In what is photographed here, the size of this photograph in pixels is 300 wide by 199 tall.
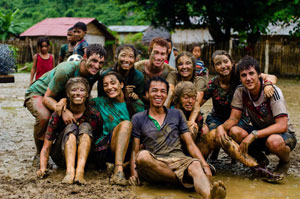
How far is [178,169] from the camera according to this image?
346 cm

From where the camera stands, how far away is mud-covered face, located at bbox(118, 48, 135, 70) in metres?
4.36

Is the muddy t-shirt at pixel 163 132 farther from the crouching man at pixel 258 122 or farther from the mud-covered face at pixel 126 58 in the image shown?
the mud-covered face at pixel 126 58

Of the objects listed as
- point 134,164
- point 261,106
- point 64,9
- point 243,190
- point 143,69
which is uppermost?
point 64,9

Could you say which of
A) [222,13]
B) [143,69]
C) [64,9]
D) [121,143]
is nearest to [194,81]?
[143,69]

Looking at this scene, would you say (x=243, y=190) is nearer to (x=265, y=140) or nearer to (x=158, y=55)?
(x=265, y=140)

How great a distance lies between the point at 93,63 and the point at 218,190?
6.75 feet

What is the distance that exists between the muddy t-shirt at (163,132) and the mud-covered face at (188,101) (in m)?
0.32

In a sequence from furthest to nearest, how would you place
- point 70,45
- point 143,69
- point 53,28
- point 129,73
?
1. point 53,28
2. point 70,45
3. point 143,69
4. point 129,73

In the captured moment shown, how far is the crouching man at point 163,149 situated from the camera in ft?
11.2

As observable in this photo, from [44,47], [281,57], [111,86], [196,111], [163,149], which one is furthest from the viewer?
[281,57]

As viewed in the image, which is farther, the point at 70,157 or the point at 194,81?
the point at 194,81

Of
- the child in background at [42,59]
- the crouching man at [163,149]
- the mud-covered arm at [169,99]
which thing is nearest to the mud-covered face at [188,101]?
the mud-covered arm at [169,99]

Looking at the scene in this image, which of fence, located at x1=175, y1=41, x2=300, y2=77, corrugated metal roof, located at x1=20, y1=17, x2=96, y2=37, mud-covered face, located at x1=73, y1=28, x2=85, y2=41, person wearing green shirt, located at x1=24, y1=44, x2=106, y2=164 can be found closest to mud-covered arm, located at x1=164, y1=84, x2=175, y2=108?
person wearing green shirt, located at x1=24, y1=44, x2=106, y2=164

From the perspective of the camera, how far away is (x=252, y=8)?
1552 centimetres
